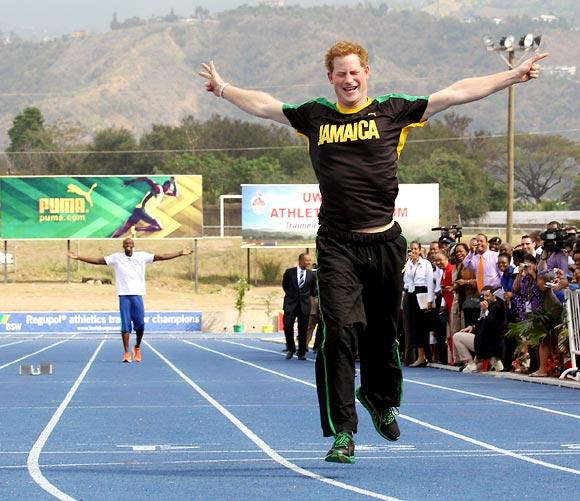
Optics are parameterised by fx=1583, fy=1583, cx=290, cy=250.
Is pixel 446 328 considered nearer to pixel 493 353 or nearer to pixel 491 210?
pixel 493 353

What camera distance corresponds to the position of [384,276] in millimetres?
9609

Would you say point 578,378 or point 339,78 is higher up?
point 339,78

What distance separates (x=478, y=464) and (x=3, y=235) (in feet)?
207

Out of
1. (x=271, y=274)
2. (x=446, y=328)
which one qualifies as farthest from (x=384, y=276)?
(x=271, y=274)

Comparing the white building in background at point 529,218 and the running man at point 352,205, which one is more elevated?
the white building in background at point 529,218

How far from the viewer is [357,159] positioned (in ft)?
31.0

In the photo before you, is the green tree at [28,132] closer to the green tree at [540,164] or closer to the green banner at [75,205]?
the green tree at [540,164]

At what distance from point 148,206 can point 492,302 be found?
168 ft

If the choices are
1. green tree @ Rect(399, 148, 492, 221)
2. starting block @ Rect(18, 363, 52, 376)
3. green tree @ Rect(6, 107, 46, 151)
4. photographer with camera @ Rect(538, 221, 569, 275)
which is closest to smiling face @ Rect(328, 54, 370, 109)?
photographer with camera @ Rect(538, 221, 569, 275)

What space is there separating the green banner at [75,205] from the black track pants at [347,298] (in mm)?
62388

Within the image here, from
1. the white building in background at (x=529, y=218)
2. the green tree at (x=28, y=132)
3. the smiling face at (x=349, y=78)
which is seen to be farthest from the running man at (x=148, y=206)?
the green tree at (x=28, y=132)

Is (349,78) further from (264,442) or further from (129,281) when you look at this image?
(129,281)

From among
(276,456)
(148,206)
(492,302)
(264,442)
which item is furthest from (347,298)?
(148,206)

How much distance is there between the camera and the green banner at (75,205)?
71562mm
